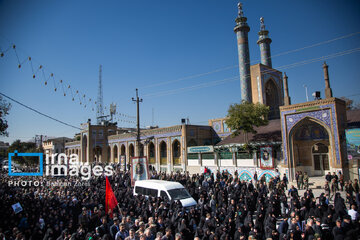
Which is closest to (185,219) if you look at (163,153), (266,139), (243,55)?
(266,139)

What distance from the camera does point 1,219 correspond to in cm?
1123

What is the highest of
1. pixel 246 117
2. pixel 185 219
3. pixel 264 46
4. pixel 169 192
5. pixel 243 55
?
pixel 264 46

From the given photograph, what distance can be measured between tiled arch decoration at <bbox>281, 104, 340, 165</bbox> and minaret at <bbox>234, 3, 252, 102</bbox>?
11286 mm

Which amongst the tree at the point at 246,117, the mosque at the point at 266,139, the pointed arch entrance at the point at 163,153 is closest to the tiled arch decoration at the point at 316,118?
the mosque at the point at 266,139

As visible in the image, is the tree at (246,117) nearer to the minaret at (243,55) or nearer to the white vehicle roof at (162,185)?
the minaret at (243,55)

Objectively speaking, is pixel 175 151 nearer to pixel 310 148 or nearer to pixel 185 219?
pixel 310 148

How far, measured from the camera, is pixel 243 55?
32125 mm

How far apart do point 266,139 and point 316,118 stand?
4728 mm

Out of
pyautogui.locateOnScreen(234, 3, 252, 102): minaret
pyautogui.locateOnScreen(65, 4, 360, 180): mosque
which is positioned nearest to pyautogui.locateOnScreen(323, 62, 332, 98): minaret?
pyautogui.locateOnScreen(65, 4, 360, 180): mosque

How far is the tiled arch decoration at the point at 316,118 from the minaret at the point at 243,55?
11.3 meters

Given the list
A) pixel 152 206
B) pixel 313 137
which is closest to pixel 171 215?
pixel 152 206

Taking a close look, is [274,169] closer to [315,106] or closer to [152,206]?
[315,106]

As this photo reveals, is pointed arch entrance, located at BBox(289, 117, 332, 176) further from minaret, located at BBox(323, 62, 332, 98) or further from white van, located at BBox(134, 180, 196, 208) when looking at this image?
white van, located at BBox(134, 180, 196, 208)

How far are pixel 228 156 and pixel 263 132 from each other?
13.8ft
